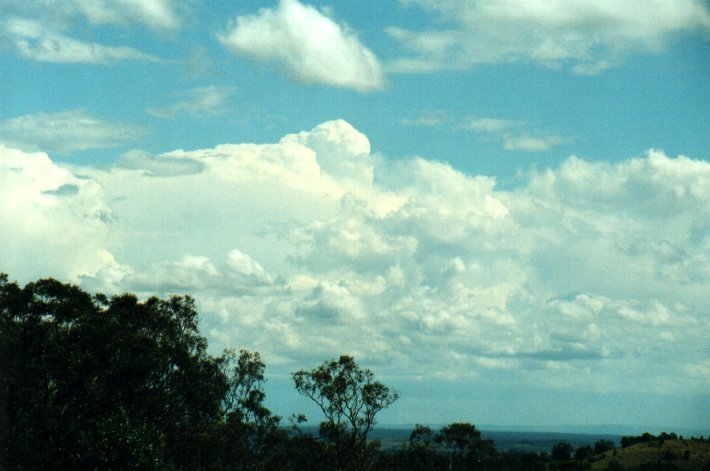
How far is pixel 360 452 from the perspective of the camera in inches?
3696

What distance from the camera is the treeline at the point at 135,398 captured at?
5725cm

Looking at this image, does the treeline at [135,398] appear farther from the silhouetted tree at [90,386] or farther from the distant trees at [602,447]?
the distant trees at [602,447]

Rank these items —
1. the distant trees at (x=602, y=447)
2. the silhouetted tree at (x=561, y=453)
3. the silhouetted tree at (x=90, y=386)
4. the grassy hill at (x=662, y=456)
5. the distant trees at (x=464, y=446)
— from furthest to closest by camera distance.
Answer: the distant trees at (x=602, y=447)
the silhouetted tree at (x=561, y=453)
the grassy hill at (x=662, y=456)
the distant trees at (x=464, y=446)
the silhouetted tree at (x=90, y=386)

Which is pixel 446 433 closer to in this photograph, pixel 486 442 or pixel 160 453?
pixel 486 442

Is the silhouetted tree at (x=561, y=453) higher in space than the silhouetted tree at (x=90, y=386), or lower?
lower

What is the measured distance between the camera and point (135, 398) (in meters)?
68.5

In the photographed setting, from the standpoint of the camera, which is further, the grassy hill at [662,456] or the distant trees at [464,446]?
the grassy hill at [662,456]

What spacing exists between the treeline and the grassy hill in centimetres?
6777

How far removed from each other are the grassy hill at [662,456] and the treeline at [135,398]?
67768 millimetres

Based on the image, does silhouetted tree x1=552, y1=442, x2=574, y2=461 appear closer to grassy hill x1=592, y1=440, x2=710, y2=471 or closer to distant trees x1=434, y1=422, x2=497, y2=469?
grassy hill x1=592, y1=440, x2=710, y2=471

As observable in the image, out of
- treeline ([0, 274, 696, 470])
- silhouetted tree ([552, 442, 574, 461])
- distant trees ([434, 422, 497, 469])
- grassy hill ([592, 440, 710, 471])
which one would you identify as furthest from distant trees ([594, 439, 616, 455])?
treeline ([0, 274, 696, 470])

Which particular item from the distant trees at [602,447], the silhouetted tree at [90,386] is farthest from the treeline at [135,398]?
the distant trees at [602,447]

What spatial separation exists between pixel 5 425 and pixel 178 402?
20056 millimetres

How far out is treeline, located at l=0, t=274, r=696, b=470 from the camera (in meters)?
57.2
